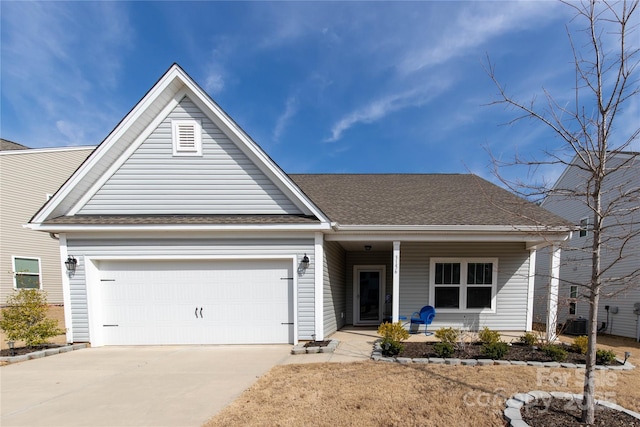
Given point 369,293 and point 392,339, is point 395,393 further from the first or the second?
point 369,293

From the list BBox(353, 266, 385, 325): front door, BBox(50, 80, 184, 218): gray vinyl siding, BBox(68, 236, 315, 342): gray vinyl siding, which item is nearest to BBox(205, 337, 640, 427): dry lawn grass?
BBox(68, 236, 315, 342): gray vinyl siding

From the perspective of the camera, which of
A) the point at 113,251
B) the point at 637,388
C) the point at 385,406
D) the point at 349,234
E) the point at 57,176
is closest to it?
the point at 385,406

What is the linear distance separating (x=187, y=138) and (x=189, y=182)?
106 cm

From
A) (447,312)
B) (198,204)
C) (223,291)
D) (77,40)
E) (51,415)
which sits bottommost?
(447,312)

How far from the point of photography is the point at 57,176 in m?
15.1

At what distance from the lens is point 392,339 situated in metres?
6.34

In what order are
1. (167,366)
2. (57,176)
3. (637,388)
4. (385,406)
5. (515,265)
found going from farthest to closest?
(57,176), (515,265), (167,366), (637,388), (385,406)

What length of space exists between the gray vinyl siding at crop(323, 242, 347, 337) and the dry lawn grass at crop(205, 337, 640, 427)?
2.39 meters

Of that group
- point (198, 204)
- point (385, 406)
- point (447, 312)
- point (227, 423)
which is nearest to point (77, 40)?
point (198, 204)

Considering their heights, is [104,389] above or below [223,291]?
below

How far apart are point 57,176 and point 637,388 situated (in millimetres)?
21023

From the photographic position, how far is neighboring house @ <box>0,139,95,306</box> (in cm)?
1309

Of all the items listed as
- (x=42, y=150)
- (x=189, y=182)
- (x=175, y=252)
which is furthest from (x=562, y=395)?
(x=42, y=150)

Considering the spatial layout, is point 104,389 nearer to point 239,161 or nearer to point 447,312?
point 239,161
